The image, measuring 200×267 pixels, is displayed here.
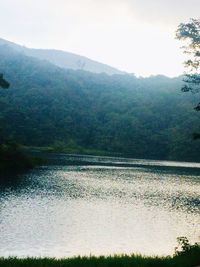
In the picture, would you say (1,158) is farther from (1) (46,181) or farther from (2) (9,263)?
(2) (9,263)

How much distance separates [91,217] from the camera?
6288 centimetres

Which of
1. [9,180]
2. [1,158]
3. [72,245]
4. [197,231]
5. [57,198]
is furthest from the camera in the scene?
[1,158]

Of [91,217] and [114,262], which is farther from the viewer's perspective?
[91,217]

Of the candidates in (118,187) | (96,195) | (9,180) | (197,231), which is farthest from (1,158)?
(197,231)

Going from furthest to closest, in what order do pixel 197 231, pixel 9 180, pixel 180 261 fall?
pixel 9 180
pixel 197 231
pixel 180 261

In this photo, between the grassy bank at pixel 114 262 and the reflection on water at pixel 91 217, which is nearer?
the grassy bank at pixel 114 262

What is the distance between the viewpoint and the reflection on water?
4481 centimetres

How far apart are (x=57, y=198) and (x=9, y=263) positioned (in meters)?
51.7

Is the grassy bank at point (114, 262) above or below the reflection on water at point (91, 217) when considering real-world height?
above

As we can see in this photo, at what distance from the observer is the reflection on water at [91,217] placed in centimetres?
4481

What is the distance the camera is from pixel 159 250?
150ft

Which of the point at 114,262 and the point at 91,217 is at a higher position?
the point at 114,262

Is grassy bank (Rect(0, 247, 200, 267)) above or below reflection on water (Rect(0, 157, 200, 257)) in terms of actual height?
above

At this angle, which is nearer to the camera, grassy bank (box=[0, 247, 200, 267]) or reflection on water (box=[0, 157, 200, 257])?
grassy bank (box=[0, 247, 200, 267])
